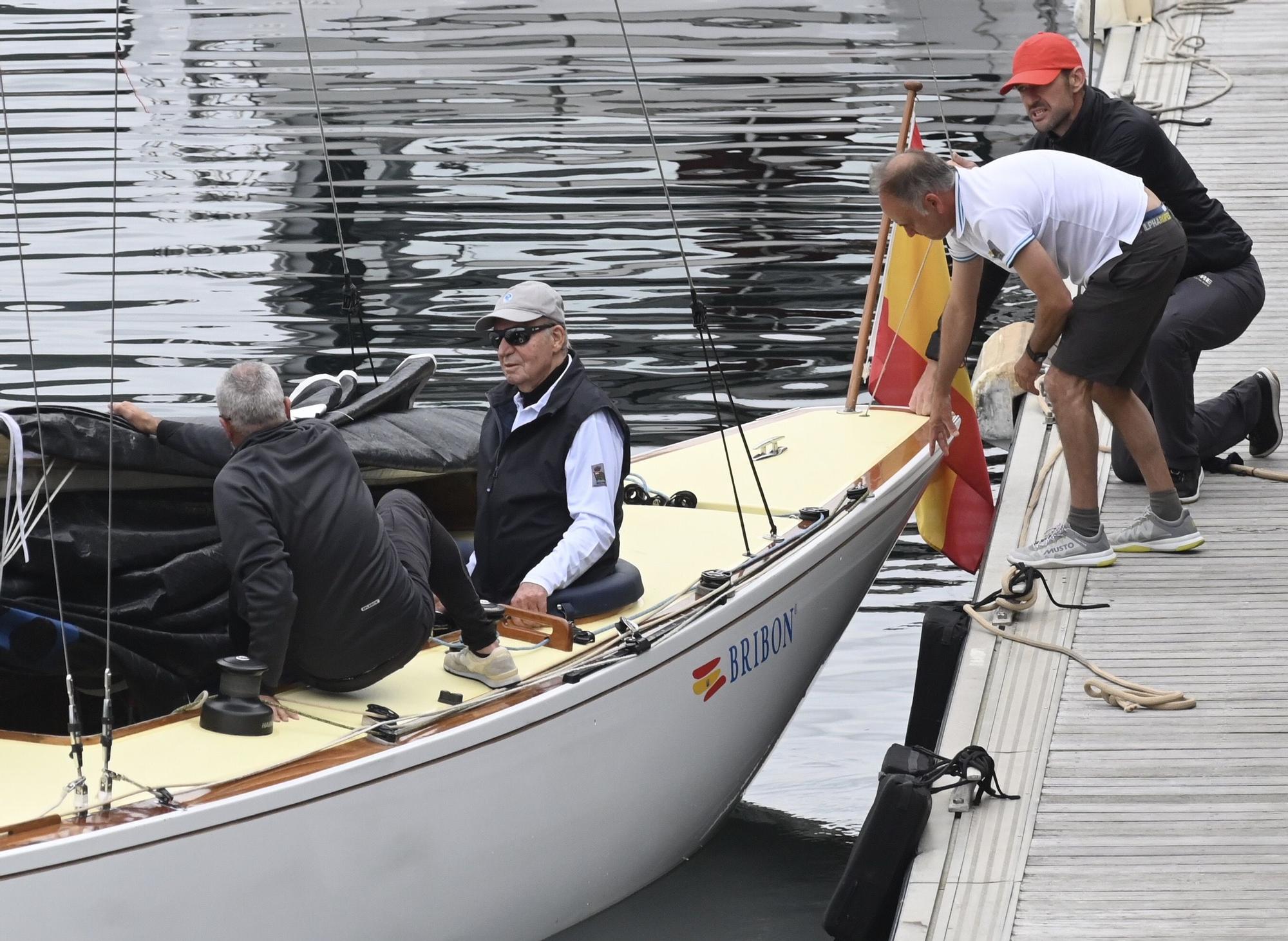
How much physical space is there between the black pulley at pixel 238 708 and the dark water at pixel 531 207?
1.47m

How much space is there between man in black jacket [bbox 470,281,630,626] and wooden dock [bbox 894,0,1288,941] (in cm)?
118

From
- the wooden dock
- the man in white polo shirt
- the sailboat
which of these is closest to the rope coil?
the wooden dock

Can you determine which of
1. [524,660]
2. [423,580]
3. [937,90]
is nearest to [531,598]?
[524,660]

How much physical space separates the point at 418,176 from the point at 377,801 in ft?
35.1

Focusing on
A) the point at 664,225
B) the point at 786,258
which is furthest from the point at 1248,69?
the point at 664,225

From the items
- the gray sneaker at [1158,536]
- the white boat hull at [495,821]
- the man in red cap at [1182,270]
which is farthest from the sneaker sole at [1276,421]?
the white boat hull at [495,821]

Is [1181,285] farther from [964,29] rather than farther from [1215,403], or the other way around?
[964,29]

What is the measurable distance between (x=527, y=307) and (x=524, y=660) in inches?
37.9

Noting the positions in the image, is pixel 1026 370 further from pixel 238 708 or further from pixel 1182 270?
pixel 238 708

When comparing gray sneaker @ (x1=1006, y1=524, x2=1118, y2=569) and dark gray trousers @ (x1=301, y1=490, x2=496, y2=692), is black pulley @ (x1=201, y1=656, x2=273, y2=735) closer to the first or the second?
dark gray trousers @ (x1=301, y1=490, x2=496, y2=692)

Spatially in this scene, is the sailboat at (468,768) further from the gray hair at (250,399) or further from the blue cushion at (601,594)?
the gray hair at (250,399)

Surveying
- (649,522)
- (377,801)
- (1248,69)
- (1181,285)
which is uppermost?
(1248,69)

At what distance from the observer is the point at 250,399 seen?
3.89m

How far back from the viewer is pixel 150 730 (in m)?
4.04
